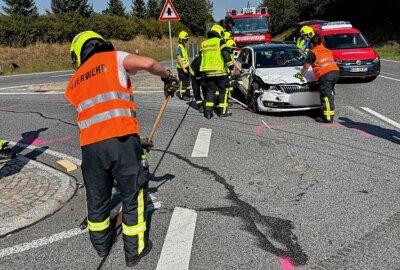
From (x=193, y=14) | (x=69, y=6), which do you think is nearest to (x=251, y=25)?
(x=69, y=6)

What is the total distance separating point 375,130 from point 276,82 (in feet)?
7.43

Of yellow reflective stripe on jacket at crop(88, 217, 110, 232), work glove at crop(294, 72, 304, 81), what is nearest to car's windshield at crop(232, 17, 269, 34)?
work glove at crop(294, 72, 304, 81)

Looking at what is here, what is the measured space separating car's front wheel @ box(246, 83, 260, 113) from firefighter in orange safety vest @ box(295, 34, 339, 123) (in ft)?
4.15

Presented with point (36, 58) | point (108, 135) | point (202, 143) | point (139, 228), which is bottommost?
point (202, 143)

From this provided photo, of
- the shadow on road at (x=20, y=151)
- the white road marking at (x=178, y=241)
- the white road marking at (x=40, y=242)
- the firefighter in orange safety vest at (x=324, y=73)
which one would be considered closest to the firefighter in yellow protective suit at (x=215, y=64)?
the firefighter in orange safety vest at (x=324, y=73)

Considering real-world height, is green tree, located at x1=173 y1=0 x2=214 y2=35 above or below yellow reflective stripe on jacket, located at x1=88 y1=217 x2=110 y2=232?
above

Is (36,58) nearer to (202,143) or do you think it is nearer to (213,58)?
(213,58)

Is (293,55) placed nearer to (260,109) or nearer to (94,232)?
(260,109)

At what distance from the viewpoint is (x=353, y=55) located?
486 inches

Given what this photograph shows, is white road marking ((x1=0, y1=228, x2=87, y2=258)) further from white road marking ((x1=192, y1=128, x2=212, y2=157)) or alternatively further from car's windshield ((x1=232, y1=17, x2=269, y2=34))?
car's windshield ((x1=232, y1=17, x2=269, y2=34))

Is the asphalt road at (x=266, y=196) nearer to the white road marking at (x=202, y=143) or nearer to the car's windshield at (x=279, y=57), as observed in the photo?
the white road marking at (x=202, y=143)

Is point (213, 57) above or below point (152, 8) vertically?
below

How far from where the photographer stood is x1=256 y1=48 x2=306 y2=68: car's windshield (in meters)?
9.16

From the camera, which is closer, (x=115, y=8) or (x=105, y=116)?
(x=105, y=116)
